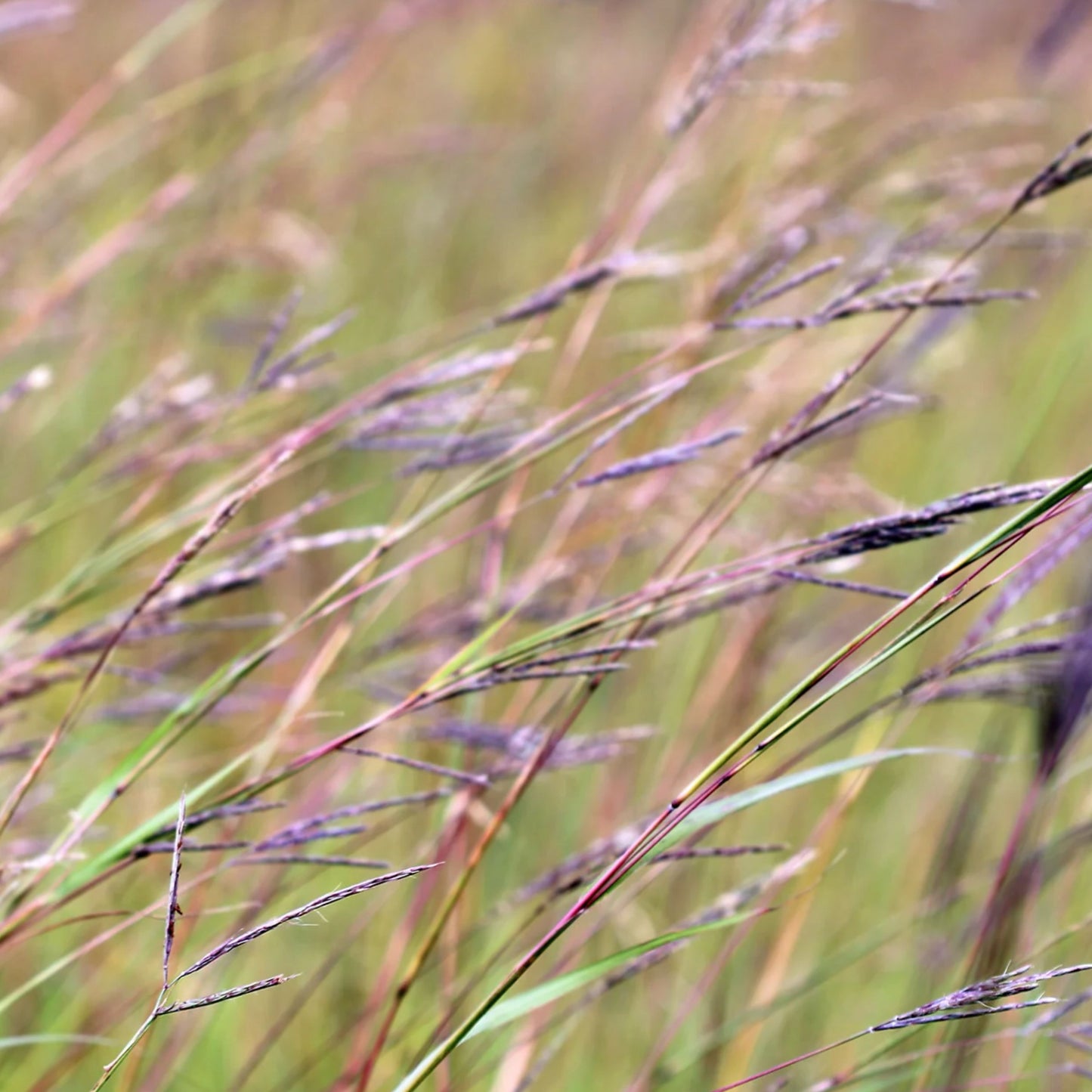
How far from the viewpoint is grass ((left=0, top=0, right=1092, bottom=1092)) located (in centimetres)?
77

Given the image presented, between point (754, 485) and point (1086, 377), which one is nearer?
point (754, 485)

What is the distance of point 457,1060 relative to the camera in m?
1.20

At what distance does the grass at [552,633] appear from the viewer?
0.77m

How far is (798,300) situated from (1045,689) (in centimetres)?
124

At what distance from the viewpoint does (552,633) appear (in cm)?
72

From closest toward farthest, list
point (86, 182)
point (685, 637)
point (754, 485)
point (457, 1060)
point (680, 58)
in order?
1. point (754, 485)
2. point (457, 1060)
3. point (680, 58)
4. point (86, 182)
5. point (685, 637)

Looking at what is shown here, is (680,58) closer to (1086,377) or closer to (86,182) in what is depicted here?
(86,182)

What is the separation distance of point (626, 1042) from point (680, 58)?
1.17 metres

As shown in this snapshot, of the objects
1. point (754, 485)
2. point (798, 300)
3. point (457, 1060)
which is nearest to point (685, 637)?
point (798, 300)

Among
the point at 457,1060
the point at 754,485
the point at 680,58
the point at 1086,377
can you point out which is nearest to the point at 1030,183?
the point at 754,485

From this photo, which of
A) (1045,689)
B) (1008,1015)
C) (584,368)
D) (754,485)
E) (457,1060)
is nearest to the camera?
(1045,689)

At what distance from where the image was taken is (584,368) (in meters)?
2.77

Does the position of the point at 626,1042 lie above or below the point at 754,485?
below

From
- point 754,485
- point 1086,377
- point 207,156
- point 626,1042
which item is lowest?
point 1086,377
